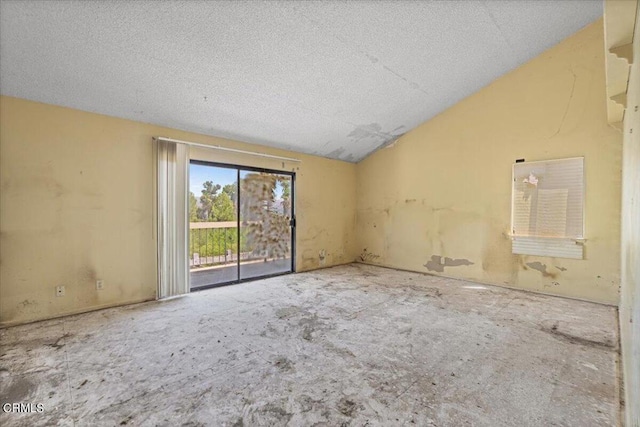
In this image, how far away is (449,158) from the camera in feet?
16.0

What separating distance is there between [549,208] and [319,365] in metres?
3.86

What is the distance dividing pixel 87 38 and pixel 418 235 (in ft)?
17.0

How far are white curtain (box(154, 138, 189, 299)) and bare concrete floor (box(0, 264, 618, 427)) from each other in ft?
1.30

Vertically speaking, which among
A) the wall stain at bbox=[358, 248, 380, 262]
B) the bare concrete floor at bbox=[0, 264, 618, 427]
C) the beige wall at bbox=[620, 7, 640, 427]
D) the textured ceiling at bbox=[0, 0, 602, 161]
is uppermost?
the textured ceiling at bbox=[0, 0, 602, 161]

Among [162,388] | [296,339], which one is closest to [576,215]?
[296,339]

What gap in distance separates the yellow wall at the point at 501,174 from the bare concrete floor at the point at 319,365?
0.75 metres

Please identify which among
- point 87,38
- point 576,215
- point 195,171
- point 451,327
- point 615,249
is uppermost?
point 87,38

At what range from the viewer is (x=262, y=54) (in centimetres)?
288

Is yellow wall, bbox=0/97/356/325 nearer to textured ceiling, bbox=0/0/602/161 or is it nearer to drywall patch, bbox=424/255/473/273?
textured ceiling, bbox=0/0/602/161

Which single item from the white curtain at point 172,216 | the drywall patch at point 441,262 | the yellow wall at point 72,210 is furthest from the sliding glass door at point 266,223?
the drywall patch at point 441,262

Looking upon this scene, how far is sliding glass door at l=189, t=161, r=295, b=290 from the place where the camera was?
4684 millimetres

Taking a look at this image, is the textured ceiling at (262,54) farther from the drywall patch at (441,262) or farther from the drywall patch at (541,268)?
the drywall patch at (541,268)

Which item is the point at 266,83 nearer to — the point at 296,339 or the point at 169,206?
the point at 169,206

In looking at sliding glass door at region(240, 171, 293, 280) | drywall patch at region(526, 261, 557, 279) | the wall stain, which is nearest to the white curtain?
sliding glass door at region(240, 171, 293, 280)
